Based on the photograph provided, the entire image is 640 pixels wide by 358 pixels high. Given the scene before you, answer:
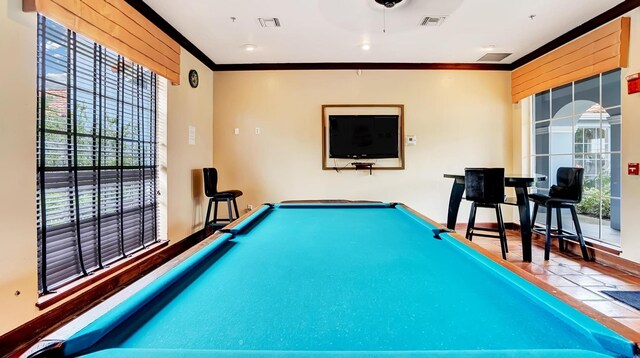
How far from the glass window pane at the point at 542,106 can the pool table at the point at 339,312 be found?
4.04 m

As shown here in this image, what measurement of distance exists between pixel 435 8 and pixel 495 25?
91 centimetres

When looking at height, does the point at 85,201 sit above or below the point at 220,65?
below

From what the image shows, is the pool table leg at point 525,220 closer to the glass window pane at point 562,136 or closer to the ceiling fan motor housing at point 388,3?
the glass window pane at point 562,136

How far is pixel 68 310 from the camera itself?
2.05 meters

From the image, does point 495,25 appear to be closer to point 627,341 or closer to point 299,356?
point 627,341

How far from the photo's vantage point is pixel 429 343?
0.63 meters

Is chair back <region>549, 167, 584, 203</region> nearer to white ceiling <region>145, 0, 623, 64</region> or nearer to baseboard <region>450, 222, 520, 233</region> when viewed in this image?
baseboard <region>450, 222, 520, 233</region>

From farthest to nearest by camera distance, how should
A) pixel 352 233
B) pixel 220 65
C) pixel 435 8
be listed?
→ pixel 220 65
pixel 435 8
pixel 352 233

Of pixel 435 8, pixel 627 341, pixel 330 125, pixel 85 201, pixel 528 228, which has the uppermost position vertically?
pixel 435 8

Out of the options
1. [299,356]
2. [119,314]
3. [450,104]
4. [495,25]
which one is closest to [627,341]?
[299,356]

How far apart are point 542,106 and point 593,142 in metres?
1.01

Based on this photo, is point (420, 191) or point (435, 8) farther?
point (420, 191)

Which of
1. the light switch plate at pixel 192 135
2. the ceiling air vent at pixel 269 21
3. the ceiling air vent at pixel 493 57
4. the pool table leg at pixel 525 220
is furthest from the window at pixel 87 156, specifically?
the ceiling air vent at pixel 493 57

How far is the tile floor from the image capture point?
7.02 ft
